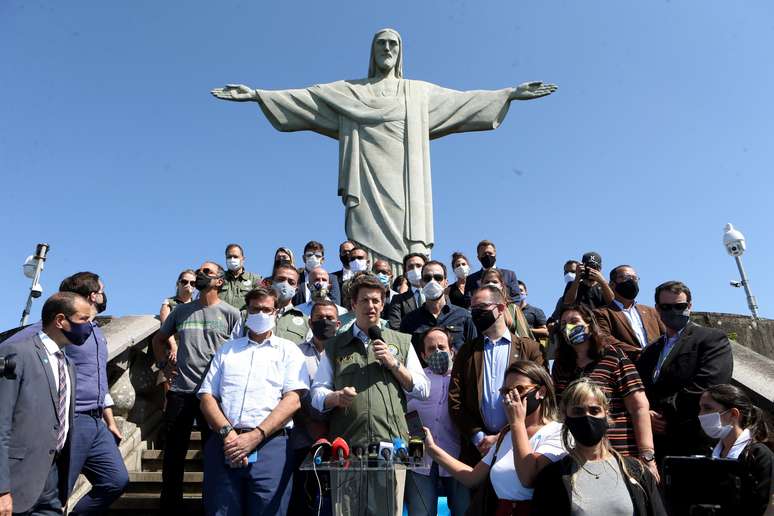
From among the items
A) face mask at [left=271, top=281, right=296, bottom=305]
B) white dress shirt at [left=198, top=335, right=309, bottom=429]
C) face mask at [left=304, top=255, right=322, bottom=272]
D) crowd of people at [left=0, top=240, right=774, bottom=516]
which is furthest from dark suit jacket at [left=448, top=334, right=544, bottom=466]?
face mask at [left=304, top=255, right=322, bottom=272]

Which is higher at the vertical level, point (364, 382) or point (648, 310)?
point (648, 310)

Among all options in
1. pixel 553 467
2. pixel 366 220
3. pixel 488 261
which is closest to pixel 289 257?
pixel 488 261

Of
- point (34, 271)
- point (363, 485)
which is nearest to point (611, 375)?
point (363, 485)

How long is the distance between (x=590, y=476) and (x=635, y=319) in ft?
11.2

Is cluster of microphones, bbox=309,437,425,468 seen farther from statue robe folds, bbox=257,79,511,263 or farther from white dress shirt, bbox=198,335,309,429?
statue robe folds, bbox=257,79,511,263

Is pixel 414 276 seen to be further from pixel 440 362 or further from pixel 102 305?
pixel 102 305

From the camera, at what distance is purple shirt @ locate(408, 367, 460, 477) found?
463 centimetres

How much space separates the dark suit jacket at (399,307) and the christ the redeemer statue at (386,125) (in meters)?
4.03

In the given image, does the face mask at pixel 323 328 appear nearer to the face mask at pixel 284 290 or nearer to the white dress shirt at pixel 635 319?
the face mask at pixel 284 290

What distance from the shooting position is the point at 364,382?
444 centimetres

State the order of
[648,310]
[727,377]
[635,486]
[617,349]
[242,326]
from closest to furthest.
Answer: [635,486]
[617,349]
[727,377]
[242,326]
[648,310]

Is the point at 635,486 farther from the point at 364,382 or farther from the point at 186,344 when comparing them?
the point at 186,344

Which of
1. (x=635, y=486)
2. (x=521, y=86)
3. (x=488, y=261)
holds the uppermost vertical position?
(x=521, y=86)

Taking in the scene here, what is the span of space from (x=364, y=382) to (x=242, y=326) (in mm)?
1431
